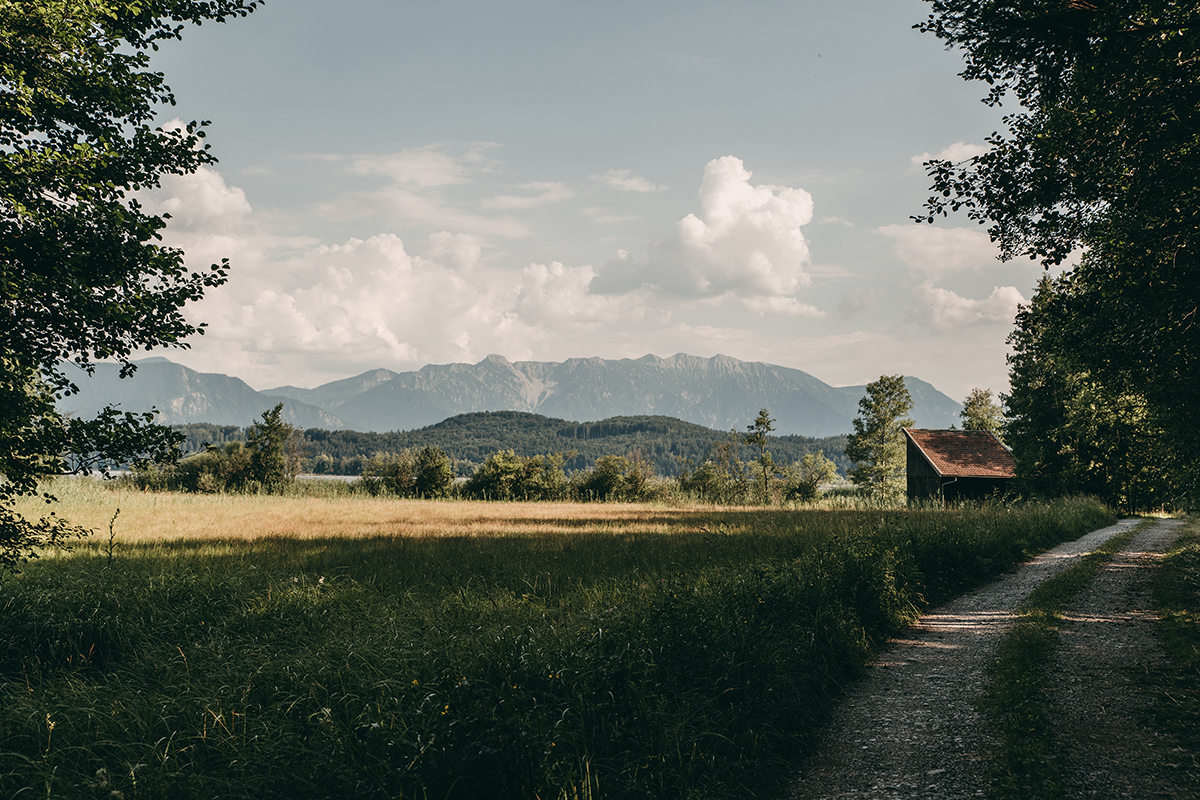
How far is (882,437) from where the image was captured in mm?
57562

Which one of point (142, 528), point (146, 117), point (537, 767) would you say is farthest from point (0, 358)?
point (142, 528)

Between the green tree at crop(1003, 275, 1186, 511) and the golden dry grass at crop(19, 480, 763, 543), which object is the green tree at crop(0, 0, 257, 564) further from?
the green tree at crop(1003, 275, 1186, 511)

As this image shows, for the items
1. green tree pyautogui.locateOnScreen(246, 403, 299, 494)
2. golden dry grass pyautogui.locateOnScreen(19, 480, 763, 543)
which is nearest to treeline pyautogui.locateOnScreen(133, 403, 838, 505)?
green tree pyautogui.locateOnScreen(246, 403, 299, 494)

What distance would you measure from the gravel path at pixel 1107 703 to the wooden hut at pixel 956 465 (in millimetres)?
34479

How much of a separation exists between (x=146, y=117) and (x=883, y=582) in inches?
496

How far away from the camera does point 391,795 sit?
3.42 metres

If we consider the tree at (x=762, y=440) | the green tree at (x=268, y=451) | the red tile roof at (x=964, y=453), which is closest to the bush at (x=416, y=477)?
the green tree at (x=268, y=451)

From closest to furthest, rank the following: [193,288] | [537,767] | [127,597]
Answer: [537,767], [193,288], [127,597]

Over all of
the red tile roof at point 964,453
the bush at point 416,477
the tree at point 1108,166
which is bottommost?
the bush at point 416,477

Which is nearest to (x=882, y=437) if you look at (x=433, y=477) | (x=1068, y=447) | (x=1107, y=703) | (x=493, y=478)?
(x=1068, y=447)

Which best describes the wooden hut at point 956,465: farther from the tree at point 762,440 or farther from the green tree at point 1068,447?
the tree at point 762,440

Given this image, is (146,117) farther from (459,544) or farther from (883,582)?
(883,582)

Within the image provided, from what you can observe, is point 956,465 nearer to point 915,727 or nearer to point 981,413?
point 981,413

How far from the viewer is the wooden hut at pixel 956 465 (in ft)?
140
